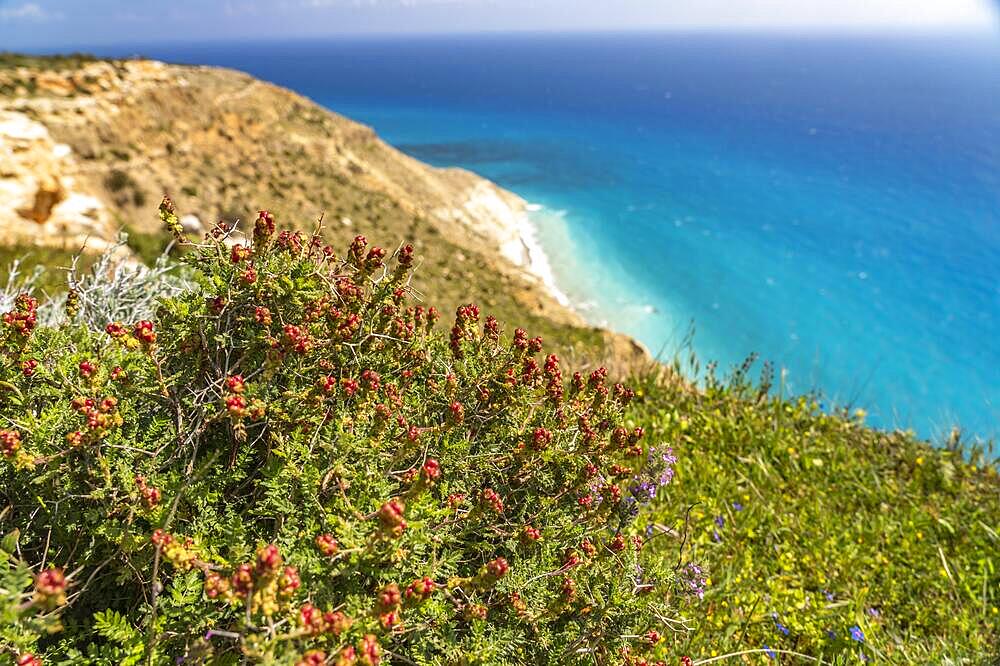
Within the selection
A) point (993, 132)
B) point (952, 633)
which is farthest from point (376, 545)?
point (993, 132)

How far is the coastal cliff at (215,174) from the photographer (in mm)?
14328

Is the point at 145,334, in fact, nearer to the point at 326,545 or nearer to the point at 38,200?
the point at 326,545

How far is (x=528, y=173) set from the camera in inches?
2803

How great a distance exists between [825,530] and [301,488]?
12.9ft

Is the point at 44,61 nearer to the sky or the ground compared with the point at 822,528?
nearer to the sky

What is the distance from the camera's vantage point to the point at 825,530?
3.94 m

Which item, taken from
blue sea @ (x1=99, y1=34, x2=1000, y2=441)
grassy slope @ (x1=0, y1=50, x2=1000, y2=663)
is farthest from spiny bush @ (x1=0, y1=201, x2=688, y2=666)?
blue sea @ (x1=99, y1=34, x2=1000, y2=441)

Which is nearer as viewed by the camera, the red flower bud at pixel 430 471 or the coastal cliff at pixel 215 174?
the red flower bud at pixel 430 471

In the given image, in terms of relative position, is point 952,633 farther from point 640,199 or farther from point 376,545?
point 640,199

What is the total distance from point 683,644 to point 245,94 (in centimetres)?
4225

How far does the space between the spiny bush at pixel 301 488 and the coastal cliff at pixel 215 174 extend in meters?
4.24

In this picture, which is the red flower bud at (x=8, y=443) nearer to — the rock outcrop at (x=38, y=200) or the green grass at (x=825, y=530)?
the green grass at (x=825, y=530)

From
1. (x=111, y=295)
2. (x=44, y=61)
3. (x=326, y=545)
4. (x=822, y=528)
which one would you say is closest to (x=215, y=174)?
(x=44, y=61)

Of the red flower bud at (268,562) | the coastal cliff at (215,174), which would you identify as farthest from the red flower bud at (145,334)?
the coastal cliff at (215,174)
